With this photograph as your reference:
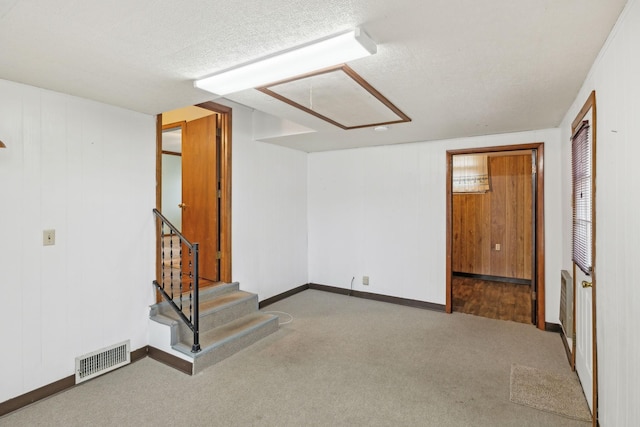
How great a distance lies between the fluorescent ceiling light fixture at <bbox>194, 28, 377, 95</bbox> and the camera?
5.31ft

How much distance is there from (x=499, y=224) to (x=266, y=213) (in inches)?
166

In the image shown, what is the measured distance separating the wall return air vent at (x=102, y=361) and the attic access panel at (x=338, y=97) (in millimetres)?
2444

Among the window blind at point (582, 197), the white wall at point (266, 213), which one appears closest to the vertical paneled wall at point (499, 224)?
the white wall at point (266, 213)

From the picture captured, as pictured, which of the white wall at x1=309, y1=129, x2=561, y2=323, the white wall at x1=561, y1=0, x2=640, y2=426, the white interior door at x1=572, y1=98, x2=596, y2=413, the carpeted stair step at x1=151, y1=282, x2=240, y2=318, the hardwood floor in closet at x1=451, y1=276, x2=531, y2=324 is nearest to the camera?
the white wall at x1=561, y1=0, x2=640, y2=426

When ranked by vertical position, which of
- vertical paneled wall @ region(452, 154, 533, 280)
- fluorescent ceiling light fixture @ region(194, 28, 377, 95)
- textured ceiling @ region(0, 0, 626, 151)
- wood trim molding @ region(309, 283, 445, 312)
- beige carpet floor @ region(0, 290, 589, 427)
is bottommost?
beige carpet floor @ region(0, 290, 589, 427)

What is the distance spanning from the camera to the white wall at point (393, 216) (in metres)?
3.62

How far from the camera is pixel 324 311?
13.8ft

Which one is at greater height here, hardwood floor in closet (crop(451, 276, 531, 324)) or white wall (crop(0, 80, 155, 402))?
white wall (crop(0, 80, 155, 402))

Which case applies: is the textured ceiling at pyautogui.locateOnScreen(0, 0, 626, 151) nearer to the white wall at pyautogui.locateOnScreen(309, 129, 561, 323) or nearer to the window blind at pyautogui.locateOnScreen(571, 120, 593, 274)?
the window blind at pyautogui.locateOnScreen(571, 120, 593, 274)

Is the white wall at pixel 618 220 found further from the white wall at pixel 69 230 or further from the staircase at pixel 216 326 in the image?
the white wall at pixel 69 230

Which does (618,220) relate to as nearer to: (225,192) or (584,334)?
(584,334)

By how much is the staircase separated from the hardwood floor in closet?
259cm

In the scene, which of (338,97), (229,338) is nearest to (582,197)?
(338,97)

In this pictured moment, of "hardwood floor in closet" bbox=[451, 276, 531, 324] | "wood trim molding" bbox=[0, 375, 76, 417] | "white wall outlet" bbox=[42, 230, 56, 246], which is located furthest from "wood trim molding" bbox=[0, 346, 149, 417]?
"hardwood floor in closet" bbox=[451, 276, 531, 324]
